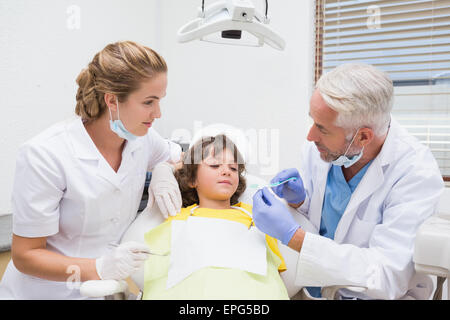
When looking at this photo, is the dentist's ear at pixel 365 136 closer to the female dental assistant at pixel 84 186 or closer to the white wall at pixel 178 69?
the white wall at pixel 178 69

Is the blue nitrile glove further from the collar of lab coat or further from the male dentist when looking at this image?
the collar of lab coat

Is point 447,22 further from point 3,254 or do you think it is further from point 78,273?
point 3,254

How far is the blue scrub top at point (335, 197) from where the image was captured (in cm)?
104

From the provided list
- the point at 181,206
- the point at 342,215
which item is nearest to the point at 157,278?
the point at 181,206

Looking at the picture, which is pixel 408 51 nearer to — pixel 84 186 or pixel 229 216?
pixel 229 216

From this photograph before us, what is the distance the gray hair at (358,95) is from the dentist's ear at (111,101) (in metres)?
0.58

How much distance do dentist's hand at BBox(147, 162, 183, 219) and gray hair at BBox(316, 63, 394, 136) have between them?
61 centimetres

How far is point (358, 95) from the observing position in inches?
34.6

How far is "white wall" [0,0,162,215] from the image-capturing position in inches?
33.3

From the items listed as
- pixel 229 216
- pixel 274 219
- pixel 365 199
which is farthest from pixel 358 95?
pixel 229 216

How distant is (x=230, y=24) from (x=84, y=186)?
669 millimetres

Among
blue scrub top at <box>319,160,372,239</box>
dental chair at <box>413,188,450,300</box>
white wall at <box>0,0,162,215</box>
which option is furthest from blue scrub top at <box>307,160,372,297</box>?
white wall at <box>0,0,162,215</box>

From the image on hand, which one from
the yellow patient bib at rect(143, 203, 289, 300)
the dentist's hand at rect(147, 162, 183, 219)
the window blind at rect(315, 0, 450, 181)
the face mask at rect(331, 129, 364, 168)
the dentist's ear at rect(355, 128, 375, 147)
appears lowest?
the yellow patient bib at rect(143, 203, 289, 300)
